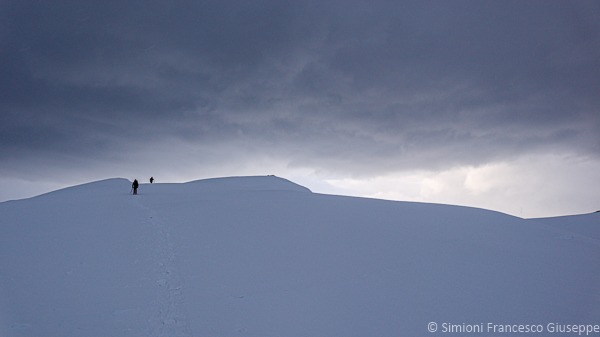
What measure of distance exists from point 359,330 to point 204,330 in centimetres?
521

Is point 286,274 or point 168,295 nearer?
point 168,295

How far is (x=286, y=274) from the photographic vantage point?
53.0 feet

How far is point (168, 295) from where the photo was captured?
45.6 feet

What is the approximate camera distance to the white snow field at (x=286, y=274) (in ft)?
41.2

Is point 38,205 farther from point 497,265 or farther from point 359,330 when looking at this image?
point 497,265

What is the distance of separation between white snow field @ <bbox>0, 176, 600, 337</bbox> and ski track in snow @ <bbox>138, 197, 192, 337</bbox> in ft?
0.20

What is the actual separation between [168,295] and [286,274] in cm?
500

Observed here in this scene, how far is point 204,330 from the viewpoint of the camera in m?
11.9

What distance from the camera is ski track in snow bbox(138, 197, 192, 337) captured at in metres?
11.8

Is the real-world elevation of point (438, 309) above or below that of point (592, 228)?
below

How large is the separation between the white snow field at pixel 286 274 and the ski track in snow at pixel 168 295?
62 millimetres

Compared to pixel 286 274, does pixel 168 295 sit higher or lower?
lower

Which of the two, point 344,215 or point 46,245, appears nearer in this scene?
point 46,245

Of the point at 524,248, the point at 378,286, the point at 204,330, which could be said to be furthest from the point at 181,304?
the point at 524,248
